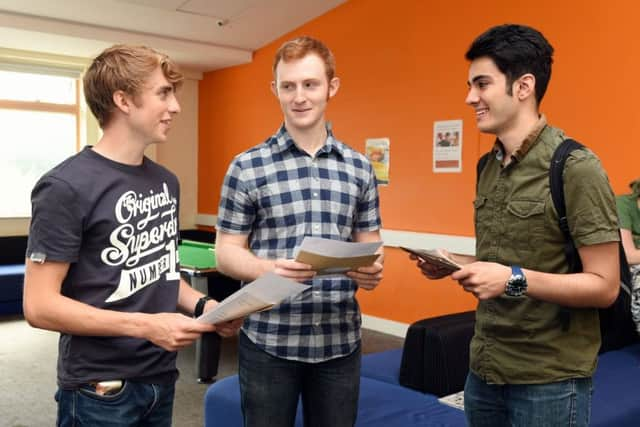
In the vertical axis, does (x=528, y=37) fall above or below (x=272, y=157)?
above

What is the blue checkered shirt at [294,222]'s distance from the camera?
5.24 ft

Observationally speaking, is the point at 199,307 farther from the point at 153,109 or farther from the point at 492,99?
the point at 492,99

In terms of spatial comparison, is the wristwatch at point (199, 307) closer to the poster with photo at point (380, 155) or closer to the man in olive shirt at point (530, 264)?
the man in olive shirt at point (530, 264)

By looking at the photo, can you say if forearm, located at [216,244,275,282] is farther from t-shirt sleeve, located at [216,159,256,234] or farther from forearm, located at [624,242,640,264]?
forearm, located at [624,242,640,264]

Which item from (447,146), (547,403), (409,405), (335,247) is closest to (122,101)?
(335,247)

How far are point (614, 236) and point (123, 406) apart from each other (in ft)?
3.76

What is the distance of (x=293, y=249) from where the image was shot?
1.60 metres

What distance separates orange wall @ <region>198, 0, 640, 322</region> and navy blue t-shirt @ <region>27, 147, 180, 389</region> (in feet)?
11.2

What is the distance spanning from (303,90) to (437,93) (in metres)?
3.55

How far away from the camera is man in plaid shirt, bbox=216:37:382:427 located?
1583 millimetres

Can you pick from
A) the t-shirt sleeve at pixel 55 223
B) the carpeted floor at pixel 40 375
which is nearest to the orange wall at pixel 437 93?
the carpeted floor at pixel 40 375

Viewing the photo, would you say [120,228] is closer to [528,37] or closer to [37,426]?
[528,37]

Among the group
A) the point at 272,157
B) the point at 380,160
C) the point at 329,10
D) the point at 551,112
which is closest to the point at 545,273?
the point at 272,157

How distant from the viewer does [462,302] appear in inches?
187
